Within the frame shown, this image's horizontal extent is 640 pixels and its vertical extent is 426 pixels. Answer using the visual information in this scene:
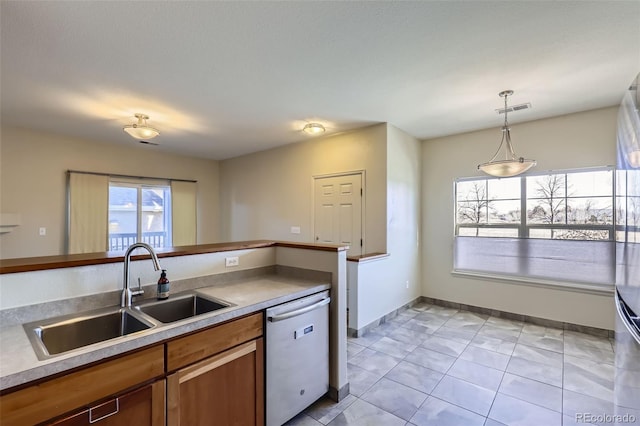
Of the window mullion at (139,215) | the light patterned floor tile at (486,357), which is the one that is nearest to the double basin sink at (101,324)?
the light patterned floor tile at (486,357)

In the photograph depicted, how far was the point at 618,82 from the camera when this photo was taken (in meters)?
2.60

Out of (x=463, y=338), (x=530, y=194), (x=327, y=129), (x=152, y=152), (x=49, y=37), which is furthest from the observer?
(x=152, y=152)

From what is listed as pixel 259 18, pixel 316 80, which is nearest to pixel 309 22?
pixel 259 18

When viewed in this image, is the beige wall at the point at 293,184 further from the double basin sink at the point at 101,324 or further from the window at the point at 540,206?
the double basin sink at the point at 101,324

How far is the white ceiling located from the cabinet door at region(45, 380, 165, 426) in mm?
2027

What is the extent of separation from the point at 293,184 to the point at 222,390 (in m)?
3.60

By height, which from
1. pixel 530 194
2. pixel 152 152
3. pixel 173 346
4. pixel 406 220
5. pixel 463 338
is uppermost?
pixel 152 152

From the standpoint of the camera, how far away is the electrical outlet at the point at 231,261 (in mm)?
2182

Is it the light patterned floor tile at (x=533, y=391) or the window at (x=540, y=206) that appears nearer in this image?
the light patterned floor tile at (x=533, y=391)

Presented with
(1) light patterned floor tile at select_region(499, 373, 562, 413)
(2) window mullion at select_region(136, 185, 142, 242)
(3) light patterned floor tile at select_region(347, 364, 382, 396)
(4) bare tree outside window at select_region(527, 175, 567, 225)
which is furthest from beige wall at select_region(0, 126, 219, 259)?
(4) bare tree outside window at select_region(527, 175, 567, 225)

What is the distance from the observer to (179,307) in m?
1.80

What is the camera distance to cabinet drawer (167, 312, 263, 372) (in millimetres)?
1337

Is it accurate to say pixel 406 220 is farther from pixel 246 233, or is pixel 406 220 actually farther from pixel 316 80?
pixel 246 233

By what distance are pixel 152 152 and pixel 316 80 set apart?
4.17 m
